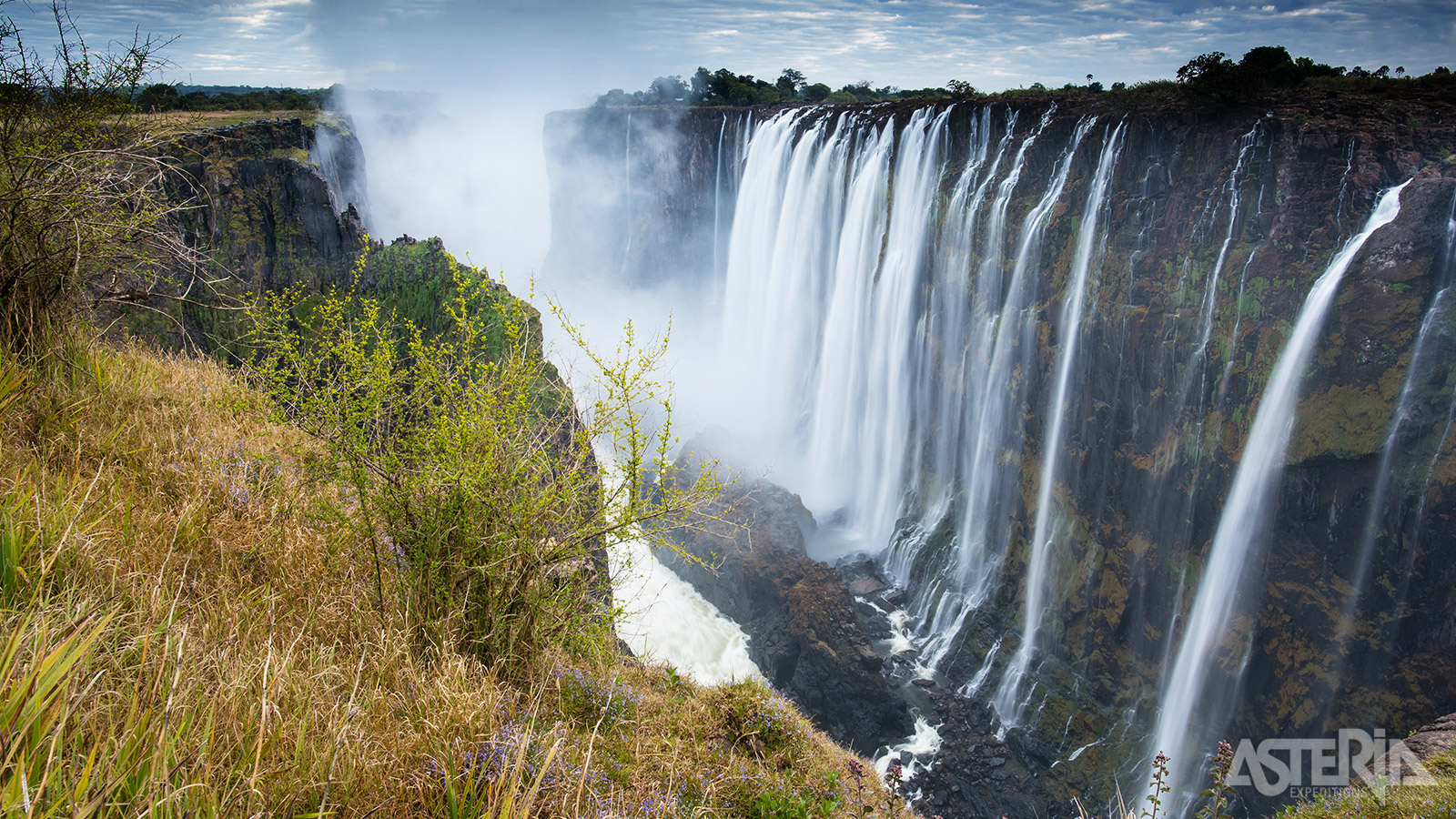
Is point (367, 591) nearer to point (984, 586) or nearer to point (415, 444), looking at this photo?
point (415, 444)

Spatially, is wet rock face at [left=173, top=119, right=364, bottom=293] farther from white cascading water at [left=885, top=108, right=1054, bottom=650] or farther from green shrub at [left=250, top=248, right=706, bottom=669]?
green shrub at [left=250, top=248, right=706, bottom=669]

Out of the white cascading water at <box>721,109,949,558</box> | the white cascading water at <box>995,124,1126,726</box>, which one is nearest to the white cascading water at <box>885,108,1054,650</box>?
the white cascading water at <box>995,124,1126,726</box>

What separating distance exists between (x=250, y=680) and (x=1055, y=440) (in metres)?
16.5

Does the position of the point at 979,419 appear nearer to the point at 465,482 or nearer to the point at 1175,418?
the point at 1175,418

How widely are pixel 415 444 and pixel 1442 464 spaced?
14.0 m

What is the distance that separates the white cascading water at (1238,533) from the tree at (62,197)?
1520 centimetres

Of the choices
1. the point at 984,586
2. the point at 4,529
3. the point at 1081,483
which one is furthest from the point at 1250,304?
the point at 4,529

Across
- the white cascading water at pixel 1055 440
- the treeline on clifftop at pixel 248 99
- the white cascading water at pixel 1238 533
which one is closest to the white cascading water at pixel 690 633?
the white cascading water at pixel 1055 440

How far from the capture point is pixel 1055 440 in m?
15.9

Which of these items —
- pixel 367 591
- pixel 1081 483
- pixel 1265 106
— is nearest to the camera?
pixel 367 591

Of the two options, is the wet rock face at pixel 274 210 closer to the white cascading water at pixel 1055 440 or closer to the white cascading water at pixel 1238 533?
the white cascading water at pixel 1055 440

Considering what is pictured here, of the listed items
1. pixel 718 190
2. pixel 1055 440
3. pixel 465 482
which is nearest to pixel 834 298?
pixel 1055 440

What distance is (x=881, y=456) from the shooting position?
21.6 m

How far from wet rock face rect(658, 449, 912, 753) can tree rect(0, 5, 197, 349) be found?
8651mm
